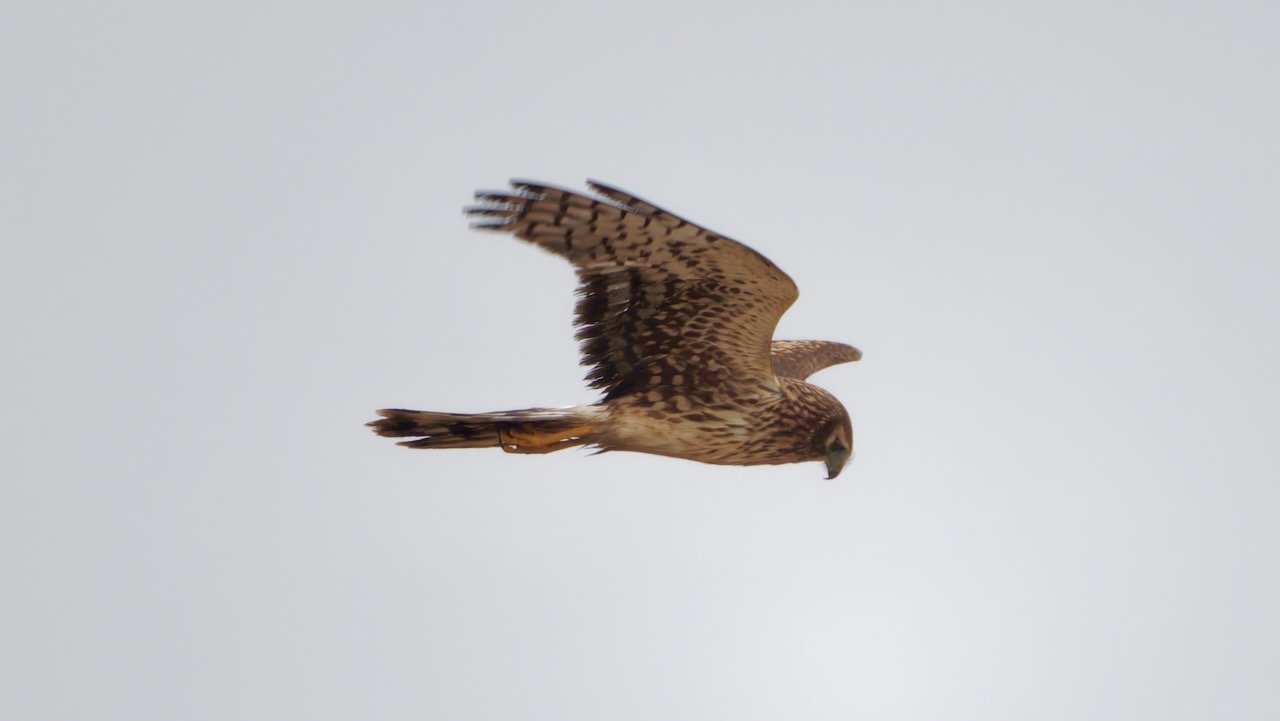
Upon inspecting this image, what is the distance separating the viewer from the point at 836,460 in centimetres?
803

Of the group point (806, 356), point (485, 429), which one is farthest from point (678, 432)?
point (806, 356)

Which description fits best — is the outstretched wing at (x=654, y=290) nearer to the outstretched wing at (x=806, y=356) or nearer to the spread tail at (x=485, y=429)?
the spread tail at (x=485, y=429)

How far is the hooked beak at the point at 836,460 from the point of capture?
26.3 feet

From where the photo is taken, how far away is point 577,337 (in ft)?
25.3

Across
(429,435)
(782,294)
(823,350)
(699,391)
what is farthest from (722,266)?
(823,350)

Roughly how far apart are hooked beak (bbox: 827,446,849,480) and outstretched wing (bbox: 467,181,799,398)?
520mm

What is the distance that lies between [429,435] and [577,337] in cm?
95

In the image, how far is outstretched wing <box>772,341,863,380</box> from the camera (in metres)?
9.77

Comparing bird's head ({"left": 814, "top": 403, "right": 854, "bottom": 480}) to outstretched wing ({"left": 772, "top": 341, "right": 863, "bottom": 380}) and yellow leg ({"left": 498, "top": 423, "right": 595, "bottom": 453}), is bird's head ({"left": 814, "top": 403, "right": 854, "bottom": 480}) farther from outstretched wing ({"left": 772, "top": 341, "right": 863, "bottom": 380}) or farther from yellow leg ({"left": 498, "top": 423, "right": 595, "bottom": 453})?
outstretched wing ({"left": 772, "top": 341, "right": 863, "bottom": 380})

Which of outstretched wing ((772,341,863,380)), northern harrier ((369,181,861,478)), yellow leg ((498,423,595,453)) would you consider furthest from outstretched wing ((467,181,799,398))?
outstretched wing ((772,341,863,380))

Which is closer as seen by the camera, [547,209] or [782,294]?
[547,209]

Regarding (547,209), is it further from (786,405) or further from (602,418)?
(786,405)

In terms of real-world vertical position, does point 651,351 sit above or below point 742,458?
above

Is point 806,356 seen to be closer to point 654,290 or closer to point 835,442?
point 835,442
